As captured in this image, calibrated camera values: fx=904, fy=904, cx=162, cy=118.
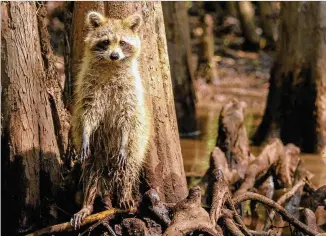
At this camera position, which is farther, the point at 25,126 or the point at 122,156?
the point at 25,126

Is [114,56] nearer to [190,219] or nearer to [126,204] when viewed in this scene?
[126,204]

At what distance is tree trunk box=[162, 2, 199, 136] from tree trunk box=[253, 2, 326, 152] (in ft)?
5.56

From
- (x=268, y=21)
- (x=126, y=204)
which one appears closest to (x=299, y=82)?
(x=126, y=204)

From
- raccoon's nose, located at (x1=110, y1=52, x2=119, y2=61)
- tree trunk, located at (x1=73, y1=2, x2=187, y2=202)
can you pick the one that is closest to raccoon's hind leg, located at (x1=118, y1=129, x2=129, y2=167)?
tree trunk, located at (x1=73, y1=2, x2=187, y2=202)

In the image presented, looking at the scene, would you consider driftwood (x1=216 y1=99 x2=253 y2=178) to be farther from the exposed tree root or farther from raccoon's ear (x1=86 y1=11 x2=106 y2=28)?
raccoon's ear (x1=86 y1=11 x2=106 y2=28)

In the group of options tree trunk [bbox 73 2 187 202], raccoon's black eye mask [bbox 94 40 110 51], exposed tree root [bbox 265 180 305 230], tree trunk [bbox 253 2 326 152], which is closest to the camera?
raccoon's black eye mask [bbox 94 40 110 51]

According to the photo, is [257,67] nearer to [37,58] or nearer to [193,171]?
[193,171]

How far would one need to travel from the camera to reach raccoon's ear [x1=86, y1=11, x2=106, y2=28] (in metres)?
7.79

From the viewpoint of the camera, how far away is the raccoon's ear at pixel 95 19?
7785mm

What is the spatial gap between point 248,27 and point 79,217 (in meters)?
15.7

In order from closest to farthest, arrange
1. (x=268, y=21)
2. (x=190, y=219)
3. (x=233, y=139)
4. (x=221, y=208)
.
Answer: (x=190, y=219) < (x=221, y=208) < (x=233, y=139) < (x=268, y=21)

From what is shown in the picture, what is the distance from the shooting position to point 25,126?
828 centimetres

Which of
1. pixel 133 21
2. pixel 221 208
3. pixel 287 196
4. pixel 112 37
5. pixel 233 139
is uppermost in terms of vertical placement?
pixel 133 21

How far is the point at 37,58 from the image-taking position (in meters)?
8.42
